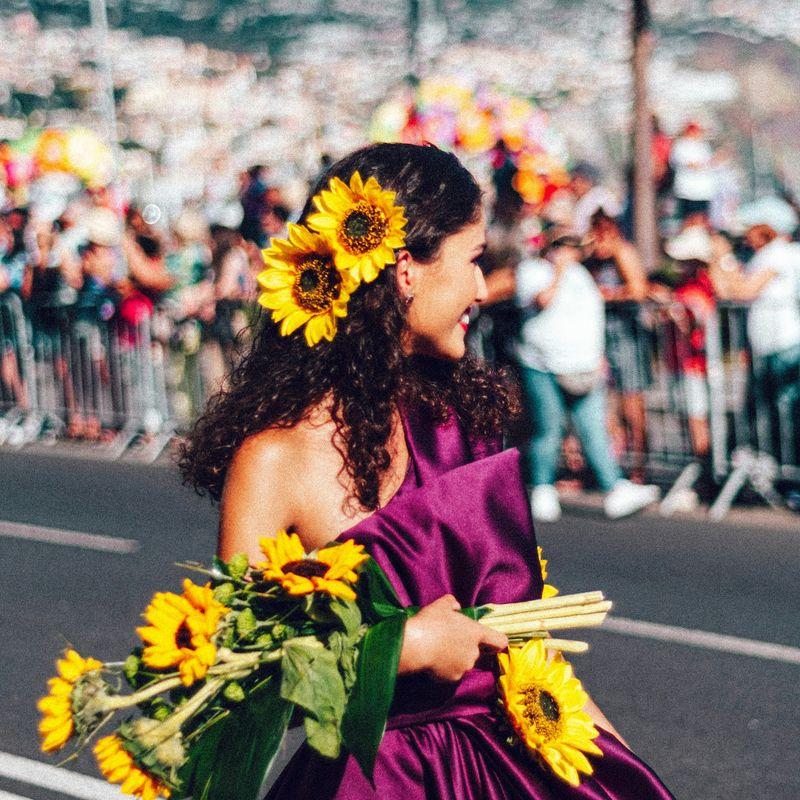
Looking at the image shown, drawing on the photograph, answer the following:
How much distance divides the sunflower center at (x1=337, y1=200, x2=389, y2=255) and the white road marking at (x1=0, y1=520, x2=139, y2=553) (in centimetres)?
608

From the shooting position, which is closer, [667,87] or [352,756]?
[352,756]

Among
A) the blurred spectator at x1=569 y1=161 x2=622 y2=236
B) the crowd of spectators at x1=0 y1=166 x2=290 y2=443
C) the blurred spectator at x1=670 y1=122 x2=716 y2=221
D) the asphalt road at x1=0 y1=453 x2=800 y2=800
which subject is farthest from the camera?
the blurred spectator at x1=670 y1=122 x2=716 y2=221

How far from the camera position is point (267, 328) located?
8.39ft

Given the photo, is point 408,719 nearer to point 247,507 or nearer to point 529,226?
point 247,507

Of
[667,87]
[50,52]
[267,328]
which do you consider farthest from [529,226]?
[50,52]

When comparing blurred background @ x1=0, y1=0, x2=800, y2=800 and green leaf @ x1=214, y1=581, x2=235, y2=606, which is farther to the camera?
blurred background @ x1=0, y1=0, x2=800, y2=800

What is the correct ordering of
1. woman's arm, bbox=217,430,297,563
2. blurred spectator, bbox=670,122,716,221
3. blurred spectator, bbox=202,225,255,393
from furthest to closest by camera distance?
blurred spectator, bbox=670,122,716,221
blurred spectator, bbox=202,225,255,393
woman's arm, bbox=217,430,297,563

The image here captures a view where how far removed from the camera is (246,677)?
214cm

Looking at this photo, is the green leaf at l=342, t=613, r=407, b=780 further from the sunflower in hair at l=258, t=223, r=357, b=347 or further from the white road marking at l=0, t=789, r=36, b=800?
the white road marking at l=0, t=789, r=36, b=800

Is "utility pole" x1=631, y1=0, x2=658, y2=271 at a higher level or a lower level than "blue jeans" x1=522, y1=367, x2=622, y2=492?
higher

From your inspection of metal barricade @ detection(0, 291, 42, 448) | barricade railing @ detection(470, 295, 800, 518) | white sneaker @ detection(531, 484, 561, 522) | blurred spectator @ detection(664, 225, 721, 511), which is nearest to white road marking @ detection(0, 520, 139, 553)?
white sneaker @ detection(531, 484, 561, 522)

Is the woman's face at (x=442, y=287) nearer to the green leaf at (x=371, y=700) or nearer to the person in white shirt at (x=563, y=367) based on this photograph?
the green leaf at (x=371, y=700)

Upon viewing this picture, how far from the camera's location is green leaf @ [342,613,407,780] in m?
2.06

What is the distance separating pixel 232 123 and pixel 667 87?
20.5 m
